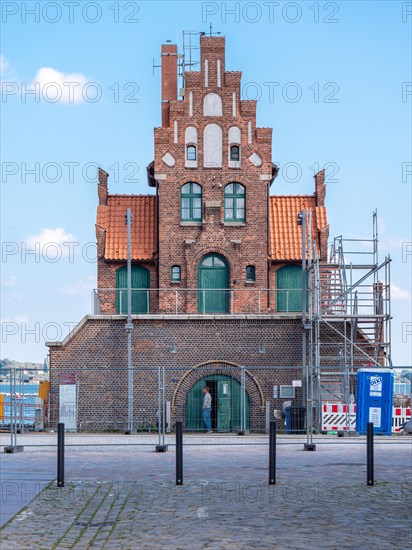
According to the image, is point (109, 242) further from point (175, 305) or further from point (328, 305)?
point (328, 305)

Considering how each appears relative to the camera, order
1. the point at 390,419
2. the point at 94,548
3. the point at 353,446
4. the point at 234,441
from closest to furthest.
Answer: the point at 94,548
the point at 353,446
the point at 234,441
the point at 390,419

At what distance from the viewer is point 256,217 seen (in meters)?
42.0

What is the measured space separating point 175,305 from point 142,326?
2.38 metres

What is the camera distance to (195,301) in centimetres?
4109

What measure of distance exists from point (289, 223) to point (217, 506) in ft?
103

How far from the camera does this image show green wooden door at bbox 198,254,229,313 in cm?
4122

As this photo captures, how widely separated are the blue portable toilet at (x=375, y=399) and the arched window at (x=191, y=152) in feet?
49.7

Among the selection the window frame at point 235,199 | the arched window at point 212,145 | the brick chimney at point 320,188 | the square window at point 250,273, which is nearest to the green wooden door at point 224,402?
the square window at point 250,273

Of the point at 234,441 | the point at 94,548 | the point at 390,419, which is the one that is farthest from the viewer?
the point at 390,419

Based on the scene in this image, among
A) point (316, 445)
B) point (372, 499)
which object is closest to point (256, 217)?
point (316, 445)

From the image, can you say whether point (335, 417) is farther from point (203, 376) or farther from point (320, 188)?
point (320, 188)

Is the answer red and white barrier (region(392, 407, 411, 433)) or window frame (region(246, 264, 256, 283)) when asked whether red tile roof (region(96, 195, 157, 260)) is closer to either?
window frame (region(246, 264, 256, 283))

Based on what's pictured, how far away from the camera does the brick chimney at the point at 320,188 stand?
44781mm

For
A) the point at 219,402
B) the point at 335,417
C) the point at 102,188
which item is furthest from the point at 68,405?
the point at 102,188
